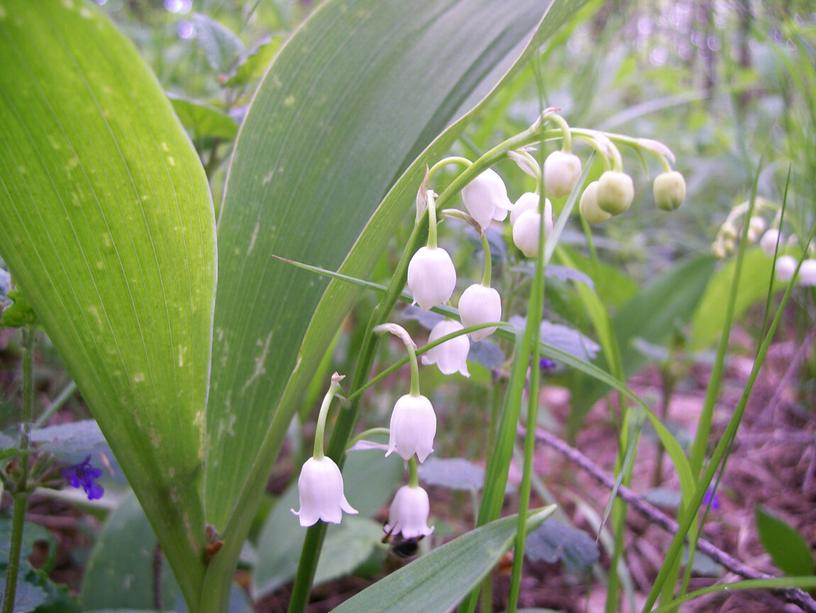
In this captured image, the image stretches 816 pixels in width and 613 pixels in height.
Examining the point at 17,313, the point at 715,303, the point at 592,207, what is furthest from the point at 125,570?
the point at 715,303

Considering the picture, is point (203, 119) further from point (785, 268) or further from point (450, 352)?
point (785, 268)

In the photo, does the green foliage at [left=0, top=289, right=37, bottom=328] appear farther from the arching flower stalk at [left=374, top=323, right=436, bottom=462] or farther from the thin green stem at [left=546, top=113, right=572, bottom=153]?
the thin green stem at [left=546, top=113, right=572, bottom=153]

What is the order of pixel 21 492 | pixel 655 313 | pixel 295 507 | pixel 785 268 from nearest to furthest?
1. pixel 21 492
2. pixel 295 507
3. pixel 785 268
4. pixel 655 313

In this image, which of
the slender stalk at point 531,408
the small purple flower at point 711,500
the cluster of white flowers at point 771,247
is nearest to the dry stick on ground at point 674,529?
the small purple flower at point 711,500

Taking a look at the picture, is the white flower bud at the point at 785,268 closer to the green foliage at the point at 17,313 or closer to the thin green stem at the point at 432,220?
the thin green stem at the point at 432,220

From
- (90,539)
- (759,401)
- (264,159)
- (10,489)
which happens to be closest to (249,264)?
(264,159)

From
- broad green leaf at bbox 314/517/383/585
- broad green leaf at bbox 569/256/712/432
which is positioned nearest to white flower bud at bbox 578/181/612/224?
broad green leaf at bbox 314/517/383/585
